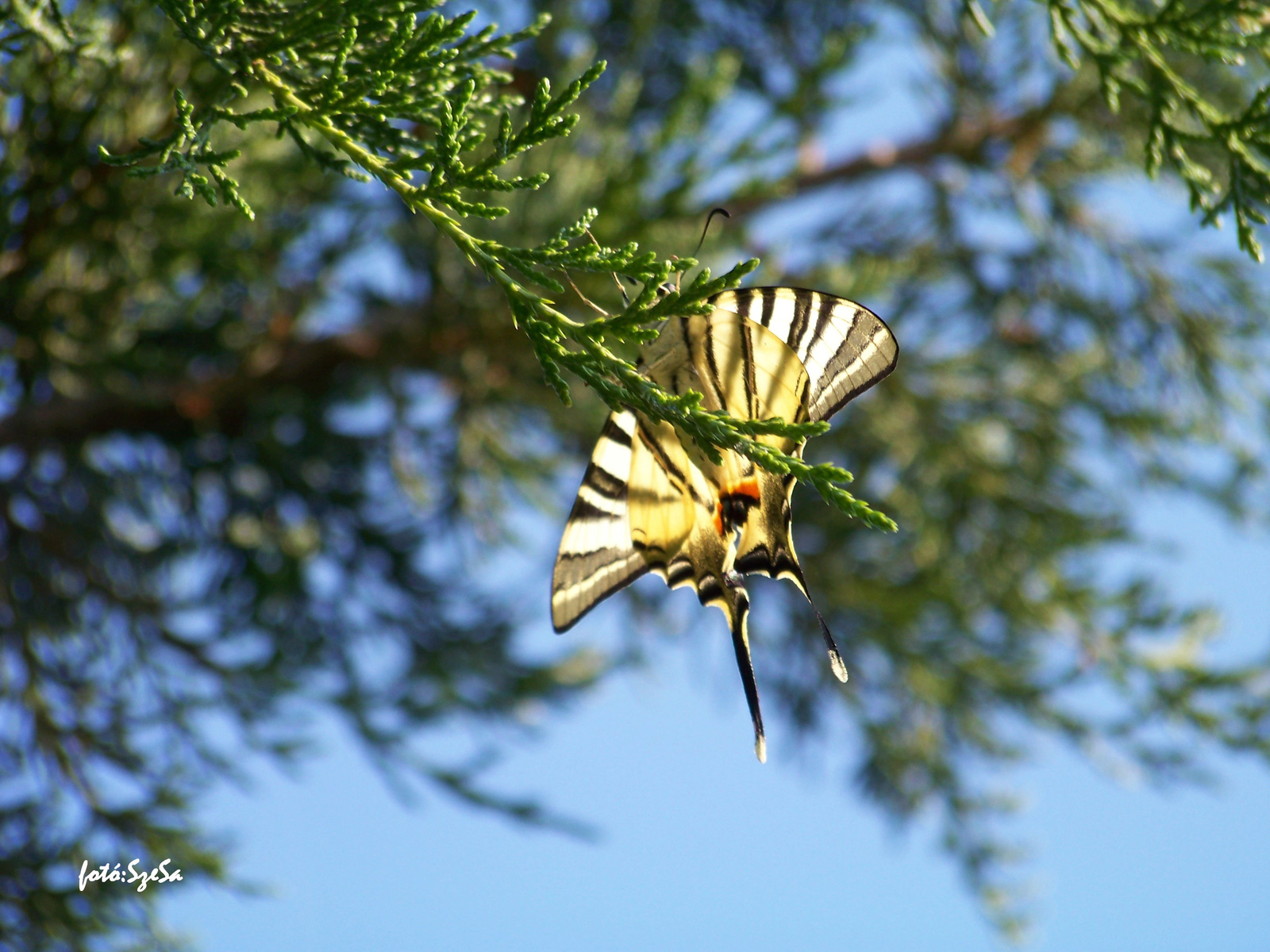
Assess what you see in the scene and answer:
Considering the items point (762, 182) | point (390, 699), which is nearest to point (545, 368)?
point (762, 182)

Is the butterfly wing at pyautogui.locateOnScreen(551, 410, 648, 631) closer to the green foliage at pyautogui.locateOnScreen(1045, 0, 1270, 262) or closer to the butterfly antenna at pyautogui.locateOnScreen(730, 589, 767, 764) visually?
the butterfly antenna at pyautogui.locateOnScreen(730, 589, 767, 764)

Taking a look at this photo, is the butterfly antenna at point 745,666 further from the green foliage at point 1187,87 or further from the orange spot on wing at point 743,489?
the green foliage at point 1187,87

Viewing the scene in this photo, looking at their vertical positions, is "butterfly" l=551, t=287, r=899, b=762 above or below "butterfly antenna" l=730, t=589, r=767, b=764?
above

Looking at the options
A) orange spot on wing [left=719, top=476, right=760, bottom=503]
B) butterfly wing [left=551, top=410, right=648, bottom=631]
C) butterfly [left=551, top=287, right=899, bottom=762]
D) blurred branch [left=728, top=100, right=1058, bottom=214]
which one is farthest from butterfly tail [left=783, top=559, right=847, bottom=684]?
blurred branch [left=728, top=100, right=1058, bottom=214]

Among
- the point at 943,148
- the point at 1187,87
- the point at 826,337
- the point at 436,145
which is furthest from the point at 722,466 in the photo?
the point at 943,148

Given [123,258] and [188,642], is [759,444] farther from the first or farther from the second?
[188,642]

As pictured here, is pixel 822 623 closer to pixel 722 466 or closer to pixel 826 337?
pixel 722 466

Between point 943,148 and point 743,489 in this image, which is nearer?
point 743,489
